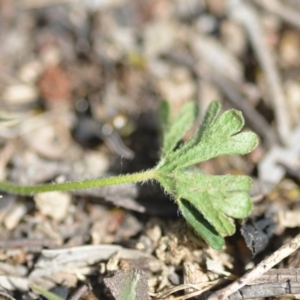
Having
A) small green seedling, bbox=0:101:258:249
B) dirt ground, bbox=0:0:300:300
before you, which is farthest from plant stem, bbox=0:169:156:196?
dirt ground, bbox=0:0:300:300

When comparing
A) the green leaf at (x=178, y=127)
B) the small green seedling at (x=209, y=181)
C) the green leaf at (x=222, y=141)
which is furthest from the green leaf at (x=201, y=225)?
the green leaf at (x=178, y=127)

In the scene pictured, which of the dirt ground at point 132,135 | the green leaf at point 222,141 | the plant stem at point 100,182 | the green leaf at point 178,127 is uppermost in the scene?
the green leaf at point 222,141

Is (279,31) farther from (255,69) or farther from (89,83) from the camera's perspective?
(89,83)

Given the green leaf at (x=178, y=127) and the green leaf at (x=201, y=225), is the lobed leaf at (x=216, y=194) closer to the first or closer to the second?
the green leaf at (x=201, y=225)

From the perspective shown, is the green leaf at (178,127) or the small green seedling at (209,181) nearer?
the small green seedling at (209,181)

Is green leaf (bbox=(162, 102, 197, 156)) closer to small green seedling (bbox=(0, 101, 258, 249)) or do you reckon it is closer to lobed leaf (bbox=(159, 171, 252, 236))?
small green seedling (bbox=(0, 101, 258, 249))

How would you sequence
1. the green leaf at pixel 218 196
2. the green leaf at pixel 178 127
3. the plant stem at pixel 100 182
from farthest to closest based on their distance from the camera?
the green leaf at pixel 178 127, the plant stem at pixel 100 182, the green leaf at pixel 218 196
